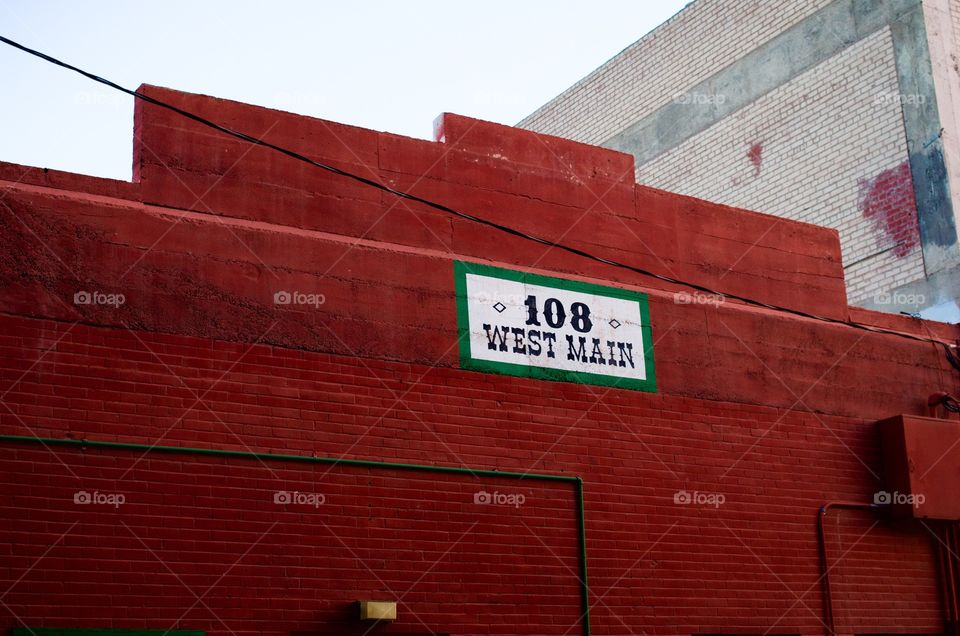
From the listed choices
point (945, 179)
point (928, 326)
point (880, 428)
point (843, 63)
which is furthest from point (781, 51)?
point (880, 428)

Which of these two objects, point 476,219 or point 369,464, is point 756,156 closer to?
point 476,219

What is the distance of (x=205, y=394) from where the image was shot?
9.69 m

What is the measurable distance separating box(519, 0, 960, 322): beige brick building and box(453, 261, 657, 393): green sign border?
20.3 ft

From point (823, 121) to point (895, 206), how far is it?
2.01 metres

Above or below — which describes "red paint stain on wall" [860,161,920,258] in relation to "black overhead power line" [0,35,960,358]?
above

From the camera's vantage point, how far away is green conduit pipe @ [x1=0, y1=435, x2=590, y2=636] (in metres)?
9.02

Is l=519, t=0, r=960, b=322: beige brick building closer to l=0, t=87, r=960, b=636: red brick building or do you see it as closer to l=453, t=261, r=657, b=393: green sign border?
l=0, t=87, r=960, b=636: red brick building

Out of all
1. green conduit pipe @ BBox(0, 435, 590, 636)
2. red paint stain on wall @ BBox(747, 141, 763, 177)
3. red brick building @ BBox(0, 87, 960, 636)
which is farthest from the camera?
red paint stain on wall @ BBox(747, 141, 763, 177)

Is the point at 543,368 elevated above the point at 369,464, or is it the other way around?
the point at 543,368

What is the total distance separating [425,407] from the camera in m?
10.7

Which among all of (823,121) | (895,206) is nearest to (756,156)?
(823,121)

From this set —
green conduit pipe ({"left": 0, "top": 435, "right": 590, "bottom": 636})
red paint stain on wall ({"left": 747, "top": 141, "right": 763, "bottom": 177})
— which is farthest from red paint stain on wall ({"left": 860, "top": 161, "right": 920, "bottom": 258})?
green conduit pipe ({"left": 0, "top": 435, "right": 590, "bottom": 636})

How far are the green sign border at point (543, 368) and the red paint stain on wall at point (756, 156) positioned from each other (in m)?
8.21

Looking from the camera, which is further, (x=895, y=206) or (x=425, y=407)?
(x=895, y=206)
